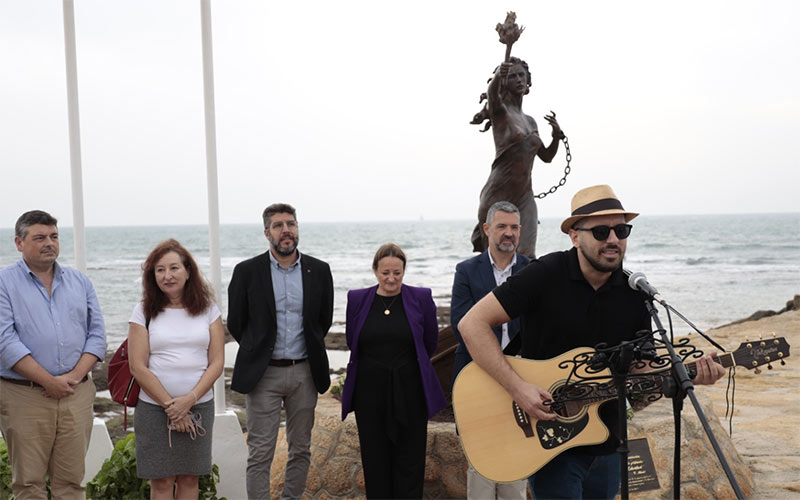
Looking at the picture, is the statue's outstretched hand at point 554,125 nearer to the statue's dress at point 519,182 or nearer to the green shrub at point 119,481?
the statue's dress at point 519,182

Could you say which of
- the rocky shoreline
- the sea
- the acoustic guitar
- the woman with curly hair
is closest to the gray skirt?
the woman with curly hair

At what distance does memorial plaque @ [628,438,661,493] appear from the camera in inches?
169

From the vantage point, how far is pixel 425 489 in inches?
175

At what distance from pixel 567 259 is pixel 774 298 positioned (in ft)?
87.0

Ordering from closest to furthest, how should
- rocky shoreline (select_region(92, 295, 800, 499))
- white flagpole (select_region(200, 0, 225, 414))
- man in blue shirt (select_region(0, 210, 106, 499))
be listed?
man in blue shirt (select_region(0, 210, 106, 499)), white flagpole (select_region(200, 0, 225, 414)), rocky shoreline (select_region(92, 295, 800, 499))

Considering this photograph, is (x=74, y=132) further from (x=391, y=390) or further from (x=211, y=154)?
(x=391, y=390)

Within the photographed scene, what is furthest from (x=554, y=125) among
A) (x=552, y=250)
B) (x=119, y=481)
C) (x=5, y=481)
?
(x=552, y=250)

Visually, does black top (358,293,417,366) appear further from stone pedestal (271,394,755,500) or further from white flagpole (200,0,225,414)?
white flagpole (200,0,225,414)

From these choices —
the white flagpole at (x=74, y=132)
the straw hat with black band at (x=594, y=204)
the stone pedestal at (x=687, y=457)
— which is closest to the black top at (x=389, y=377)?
the straw hat with black band at (x=594, y=204)

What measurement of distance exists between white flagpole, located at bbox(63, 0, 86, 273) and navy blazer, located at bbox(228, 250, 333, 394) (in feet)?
4.28

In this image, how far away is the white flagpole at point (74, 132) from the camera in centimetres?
453

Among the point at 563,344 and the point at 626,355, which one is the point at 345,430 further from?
the point at 626,355

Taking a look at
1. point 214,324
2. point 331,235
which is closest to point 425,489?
point 214,324

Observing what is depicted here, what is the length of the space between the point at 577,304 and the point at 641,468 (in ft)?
7.25
